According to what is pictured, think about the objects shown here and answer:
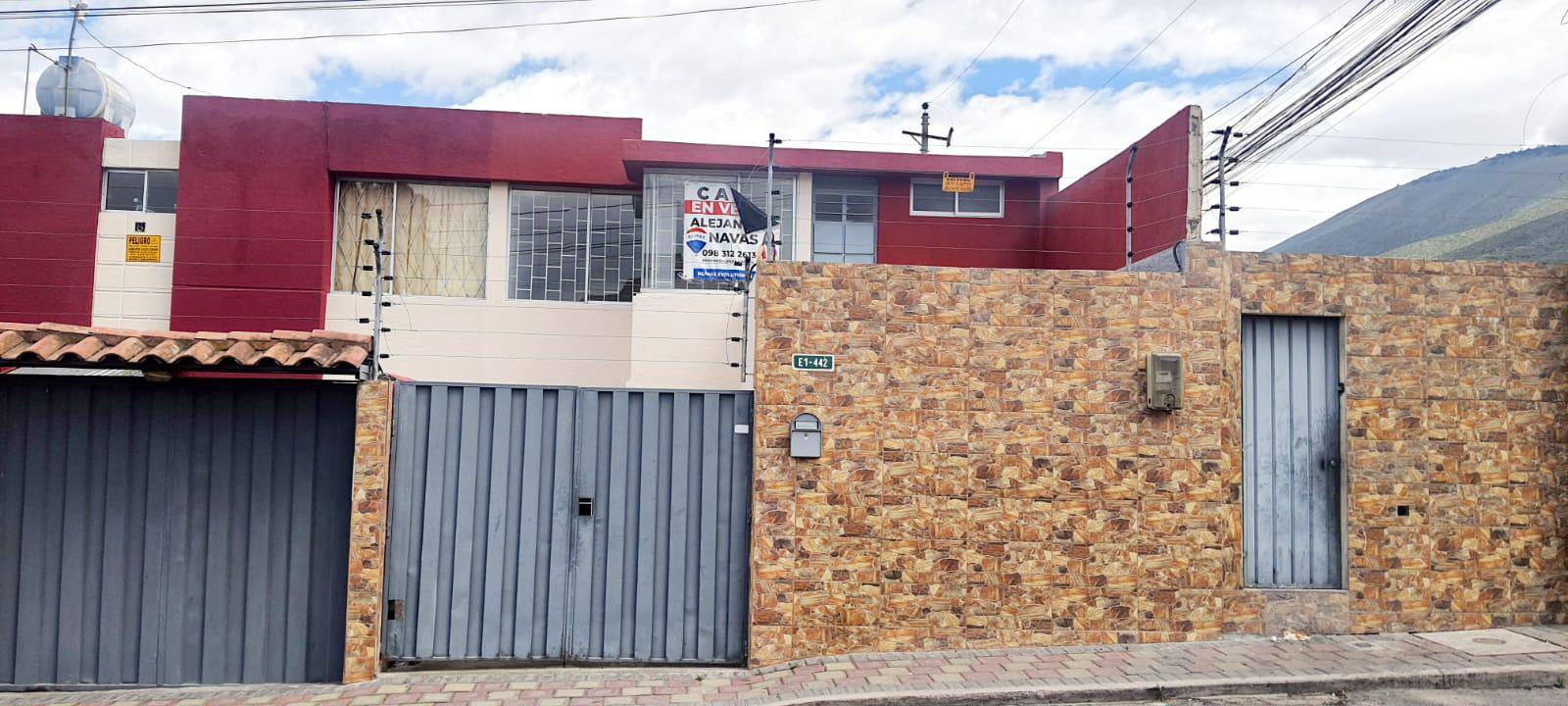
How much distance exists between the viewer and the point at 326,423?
21.4ft

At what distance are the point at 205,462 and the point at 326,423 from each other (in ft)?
2.78

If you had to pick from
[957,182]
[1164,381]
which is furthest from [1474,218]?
[1164,381]

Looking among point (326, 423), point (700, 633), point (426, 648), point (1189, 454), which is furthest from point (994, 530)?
point (326, 423)

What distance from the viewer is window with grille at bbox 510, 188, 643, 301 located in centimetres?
1250

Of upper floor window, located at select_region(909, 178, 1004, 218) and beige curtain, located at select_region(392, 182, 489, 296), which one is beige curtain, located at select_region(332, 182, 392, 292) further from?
upper floor window, located at select_region(909, 178, 1004, 218)

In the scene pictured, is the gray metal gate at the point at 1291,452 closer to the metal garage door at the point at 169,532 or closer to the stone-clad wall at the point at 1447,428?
the stone-clad wall at the point at 1447,428

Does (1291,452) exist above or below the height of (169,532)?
above

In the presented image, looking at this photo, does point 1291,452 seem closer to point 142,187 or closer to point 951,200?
point 951,200

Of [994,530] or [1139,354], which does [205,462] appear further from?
[1139,354]

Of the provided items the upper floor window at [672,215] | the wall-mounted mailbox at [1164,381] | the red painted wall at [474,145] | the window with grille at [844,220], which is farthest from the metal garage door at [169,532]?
the window with grille at [844,220]

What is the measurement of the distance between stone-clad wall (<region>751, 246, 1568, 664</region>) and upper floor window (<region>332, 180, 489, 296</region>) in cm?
699

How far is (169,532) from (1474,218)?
3194 centimetres

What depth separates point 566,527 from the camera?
6746 millimetres

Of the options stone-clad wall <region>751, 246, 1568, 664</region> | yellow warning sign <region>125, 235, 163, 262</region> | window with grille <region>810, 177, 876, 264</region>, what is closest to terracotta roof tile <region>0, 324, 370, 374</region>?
stone-clad wall <region>751, 246, 1568, 664</region>
